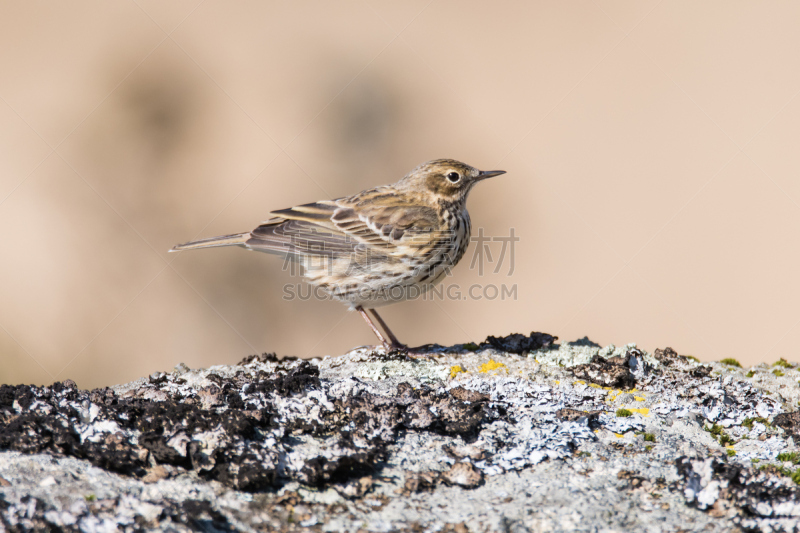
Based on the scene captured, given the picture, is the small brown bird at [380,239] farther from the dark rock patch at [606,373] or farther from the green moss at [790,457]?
the green moss at [790,457]

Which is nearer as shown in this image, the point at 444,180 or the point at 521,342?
the point at 521,342

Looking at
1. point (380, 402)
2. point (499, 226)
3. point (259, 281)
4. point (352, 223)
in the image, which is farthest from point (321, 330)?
point (380, 402)

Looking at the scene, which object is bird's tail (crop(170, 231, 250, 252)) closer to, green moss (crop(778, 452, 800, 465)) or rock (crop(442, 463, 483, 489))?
rock (crop(442, 463, 483, 489))

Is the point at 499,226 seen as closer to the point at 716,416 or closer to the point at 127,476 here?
the point at 716,416

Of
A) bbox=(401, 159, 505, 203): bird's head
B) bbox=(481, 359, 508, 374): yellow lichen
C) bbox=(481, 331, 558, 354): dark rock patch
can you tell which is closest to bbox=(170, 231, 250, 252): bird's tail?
bbox=(401, 159, 505, 203): bird's head

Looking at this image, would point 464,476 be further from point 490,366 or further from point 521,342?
point 521,342

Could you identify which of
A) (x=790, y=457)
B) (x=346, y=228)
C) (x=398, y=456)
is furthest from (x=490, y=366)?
(x=346, y=228)
